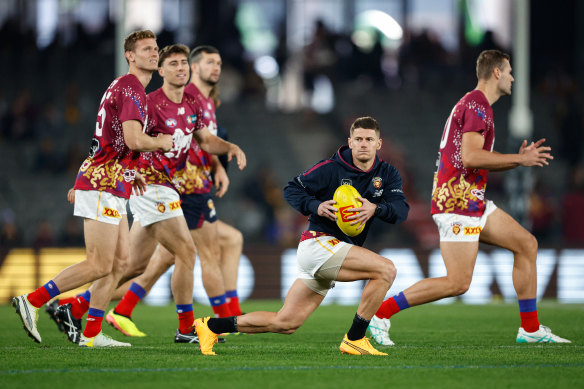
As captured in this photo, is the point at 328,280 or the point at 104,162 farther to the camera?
the point at 104,162

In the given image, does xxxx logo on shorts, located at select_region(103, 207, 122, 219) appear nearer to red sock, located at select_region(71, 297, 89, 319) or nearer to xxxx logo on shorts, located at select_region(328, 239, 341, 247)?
red sock, located at select_region(71, 297, 89, 319)

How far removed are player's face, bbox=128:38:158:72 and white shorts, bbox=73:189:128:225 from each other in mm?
1133

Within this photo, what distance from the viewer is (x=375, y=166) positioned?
714 centimetres

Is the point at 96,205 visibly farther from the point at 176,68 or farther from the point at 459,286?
the point at 459,286

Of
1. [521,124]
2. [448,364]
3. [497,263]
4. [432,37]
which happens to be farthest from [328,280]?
[432,37]

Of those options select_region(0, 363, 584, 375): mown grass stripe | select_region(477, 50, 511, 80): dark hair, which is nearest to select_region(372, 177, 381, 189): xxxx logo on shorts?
select_region(0, 363, 584, 375): mown grass stripe

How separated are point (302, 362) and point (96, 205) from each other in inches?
87.7

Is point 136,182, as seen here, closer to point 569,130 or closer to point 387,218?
point 387,218

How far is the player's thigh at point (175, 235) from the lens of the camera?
789 centimetres

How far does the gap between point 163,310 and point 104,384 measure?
7.55m

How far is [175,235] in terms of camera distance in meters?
7.88

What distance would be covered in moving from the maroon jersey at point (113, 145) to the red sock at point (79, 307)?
1185mm

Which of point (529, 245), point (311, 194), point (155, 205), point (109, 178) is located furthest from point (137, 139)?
point (529, 245)

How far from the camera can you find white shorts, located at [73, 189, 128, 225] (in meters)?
7.35
